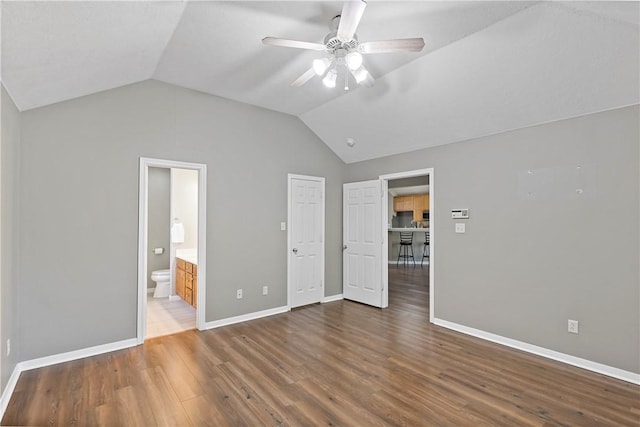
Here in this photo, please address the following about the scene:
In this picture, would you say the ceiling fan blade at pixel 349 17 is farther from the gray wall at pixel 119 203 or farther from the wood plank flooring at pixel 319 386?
the wood plank flooring at pixel 319 386

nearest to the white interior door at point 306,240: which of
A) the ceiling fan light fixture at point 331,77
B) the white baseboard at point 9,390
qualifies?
the ceiling fan light fixture at point 331,77

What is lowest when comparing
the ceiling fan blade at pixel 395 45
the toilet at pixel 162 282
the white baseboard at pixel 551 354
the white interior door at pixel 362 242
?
the white baseboard at pixel 551 354

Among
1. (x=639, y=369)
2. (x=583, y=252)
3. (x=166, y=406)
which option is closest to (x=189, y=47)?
(x=166, y=406)

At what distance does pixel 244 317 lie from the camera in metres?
4.32

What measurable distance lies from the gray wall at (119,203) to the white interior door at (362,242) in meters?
1.29

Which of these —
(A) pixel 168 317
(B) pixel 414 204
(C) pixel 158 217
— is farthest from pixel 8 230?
(B) pixel 414 204

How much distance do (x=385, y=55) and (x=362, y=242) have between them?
118 inches

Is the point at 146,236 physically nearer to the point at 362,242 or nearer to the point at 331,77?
the point at 331,77

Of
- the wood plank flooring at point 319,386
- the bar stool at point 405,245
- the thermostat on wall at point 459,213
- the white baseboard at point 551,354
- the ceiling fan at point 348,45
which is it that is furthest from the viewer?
the bar stool at point 405,245

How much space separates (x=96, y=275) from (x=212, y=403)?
1.93m

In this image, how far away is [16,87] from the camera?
94.7 inches

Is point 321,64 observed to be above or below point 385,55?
below

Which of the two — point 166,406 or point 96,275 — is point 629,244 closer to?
point 166,406

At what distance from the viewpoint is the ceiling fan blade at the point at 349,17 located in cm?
180
